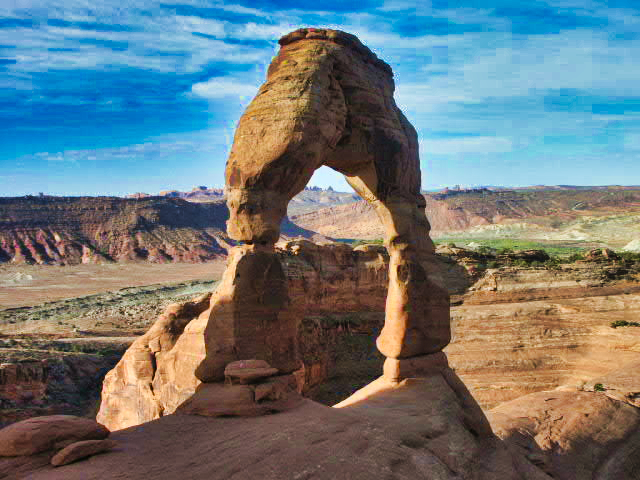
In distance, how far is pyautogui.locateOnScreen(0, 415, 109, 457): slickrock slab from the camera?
504 cm

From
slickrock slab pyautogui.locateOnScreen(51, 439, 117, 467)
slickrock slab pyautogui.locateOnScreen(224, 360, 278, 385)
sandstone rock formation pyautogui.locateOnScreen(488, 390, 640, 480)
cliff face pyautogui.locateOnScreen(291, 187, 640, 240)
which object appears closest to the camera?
slickrock slab pyautogui.locateOnScreen(51, 439, 117, 467)

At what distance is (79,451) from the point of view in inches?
202

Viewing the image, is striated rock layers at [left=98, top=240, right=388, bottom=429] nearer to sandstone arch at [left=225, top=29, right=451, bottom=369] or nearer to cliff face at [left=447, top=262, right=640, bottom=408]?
sandstone arch at [left=225, top=29, right=451, bottom=369]

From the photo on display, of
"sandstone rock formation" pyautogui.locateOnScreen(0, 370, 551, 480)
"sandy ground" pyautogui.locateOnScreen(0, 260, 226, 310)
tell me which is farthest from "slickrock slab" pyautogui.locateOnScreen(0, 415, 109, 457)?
"sandy ground" pyautogui.locateOnScreen(0, 260, 226, 310)

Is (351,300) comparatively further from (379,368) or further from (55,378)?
(55,378)

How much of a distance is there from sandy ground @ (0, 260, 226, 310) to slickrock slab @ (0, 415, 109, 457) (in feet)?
181

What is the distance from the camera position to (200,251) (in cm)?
9444

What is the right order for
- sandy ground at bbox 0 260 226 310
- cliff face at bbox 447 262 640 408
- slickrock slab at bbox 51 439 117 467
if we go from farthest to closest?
sandy ground at bbox 0 260 226 310 < cliff face at bbox 447 262 640 408 < slickrock slab at bbox 51 439 117 467

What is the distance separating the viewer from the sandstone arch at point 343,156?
25.5 ft

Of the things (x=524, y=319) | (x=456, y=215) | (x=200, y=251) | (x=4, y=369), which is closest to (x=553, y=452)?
(x=524, y=319)

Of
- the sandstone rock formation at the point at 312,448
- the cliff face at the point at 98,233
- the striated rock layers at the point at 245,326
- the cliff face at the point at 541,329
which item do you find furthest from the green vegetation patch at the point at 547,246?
the cliff face at the point at 98,233

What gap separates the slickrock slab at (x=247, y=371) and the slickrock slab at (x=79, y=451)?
186cm

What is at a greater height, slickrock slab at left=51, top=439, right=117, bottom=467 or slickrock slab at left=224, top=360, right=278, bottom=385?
slickrock slab at left=224, top=360, right=278, bottom=385

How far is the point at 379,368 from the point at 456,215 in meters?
97.0
